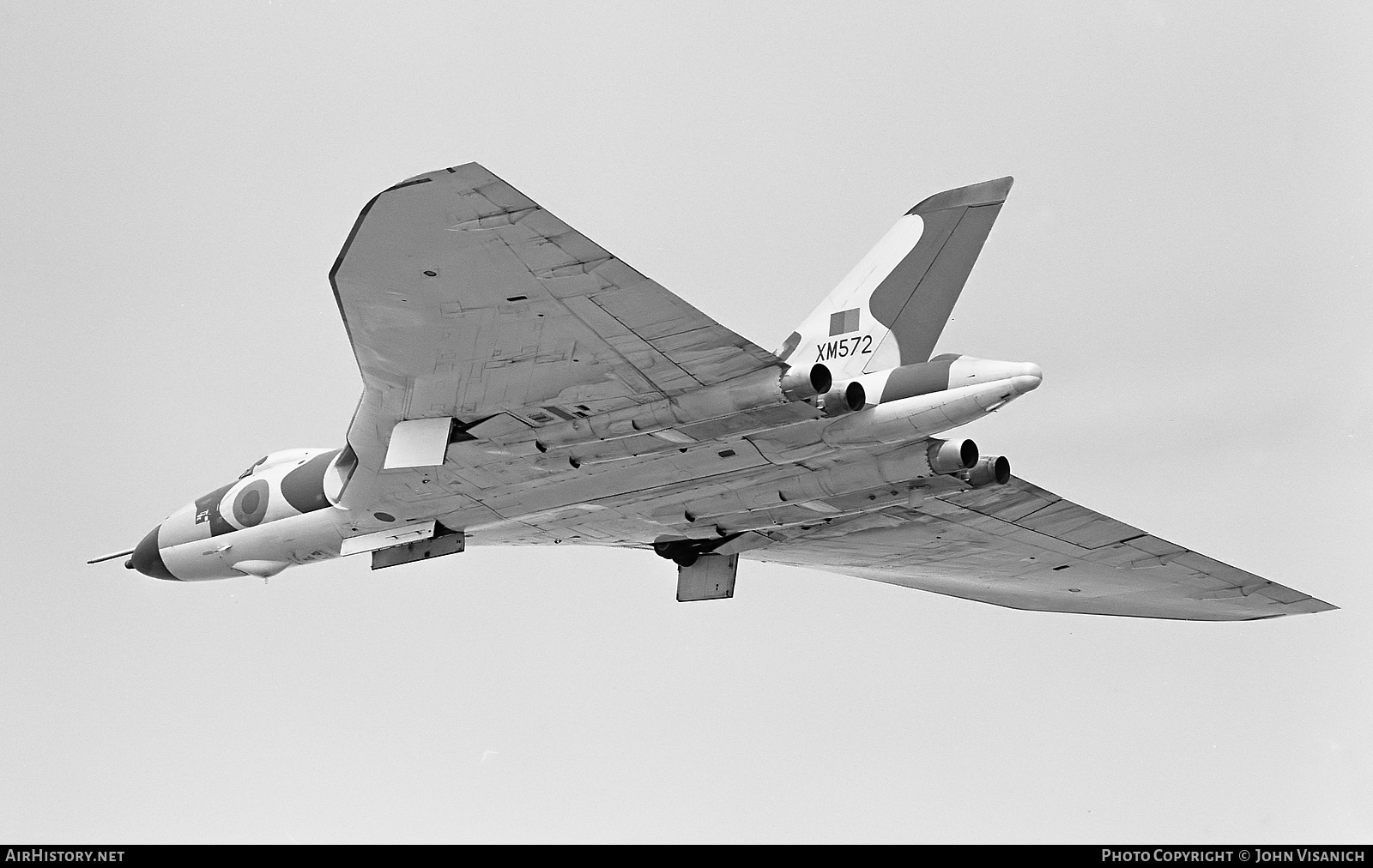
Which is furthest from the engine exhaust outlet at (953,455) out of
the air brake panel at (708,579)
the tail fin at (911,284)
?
the air brake panel at (708,579)

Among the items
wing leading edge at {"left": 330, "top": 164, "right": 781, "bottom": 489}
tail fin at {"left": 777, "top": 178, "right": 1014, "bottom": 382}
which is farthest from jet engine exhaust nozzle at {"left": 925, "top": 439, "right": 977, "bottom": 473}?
wing leading edge at {"left": 330, "top": 164, "right": 781, "bottom": 489}

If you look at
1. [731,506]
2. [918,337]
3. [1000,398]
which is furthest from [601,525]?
[1000,398]

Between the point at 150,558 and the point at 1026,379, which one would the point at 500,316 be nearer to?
the point at 1026,379

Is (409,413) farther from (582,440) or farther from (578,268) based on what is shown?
(578,268)

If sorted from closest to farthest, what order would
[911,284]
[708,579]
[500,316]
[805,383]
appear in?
[500,316] < [805,383] < [911,284] < [708,579]

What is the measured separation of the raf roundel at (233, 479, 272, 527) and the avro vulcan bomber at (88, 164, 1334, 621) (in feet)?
0.15

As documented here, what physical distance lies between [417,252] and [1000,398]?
746 centimetres

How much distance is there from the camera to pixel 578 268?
59.1 ft

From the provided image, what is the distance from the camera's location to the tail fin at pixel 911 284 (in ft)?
74.2

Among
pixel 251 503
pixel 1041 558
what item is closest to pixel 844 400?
pixel 1041 558

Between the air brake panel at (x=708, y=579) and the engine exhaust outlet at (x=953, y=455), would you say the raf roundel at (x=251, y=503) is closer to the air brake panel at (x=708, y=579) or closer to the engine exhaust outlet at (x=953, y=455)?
the air brake panel at (x=708, y=579)

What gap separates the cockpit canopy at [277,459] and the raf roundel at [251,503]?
1.02 ft

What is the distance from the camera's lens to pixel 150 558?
28203 millimetres

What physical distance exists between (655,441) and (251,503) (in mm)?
9245
